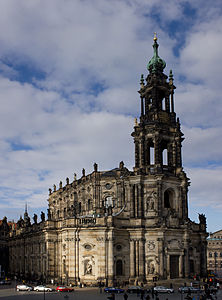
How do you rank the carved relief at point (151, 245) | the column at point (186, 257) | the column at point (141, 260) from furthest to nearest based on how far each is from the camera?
the column at point (186, 257), the carved relief at point (151, 245), the column at point (141, 260)

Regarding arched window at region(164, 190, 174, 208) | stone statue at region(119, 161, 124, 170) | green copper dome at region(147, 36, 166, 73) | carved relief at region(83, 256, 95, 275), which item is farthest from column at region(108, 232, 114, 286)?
green copper dome at region(147, 36, 166, 73)

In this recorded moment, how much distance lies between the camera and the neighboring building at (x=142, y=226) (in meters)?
57.7

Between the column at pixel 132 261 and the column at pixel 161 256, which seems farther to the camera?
the column at pixel 132 261

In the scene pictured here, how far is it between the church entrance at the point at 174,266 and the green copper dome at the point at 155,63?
94.2 feet

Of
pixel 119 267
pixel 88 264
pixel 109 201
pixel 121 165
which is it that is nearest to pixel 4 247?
pixel 109 201

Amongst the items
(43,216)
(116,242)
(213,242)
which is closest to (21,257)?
(43,216)

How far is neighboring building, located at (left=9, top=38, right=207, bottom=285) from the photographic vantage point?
57688 millimetres

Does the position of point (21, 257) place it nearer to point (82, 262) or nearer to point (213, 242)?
point (82, 262)

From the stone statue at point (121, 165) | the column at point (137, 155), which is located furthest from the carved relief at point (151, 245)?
the stone statue at point (121, 165)

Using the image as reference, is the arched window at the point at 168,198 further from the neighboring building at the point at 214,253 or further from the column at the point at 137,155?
the neighboring building at the point at 214,253

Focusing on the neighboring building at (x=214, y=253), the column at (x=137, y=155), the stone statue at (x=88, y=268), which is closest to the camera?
the stone statue at (x=88, y=268)

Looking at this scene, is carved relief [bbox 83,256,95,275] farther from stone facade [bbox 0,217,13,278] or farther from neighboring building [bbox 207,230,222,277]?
neighboring building [bbox 207,230,222,277]

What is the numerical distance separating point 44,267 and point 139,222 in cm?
1780

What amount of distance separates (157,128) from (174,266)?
20121mm
